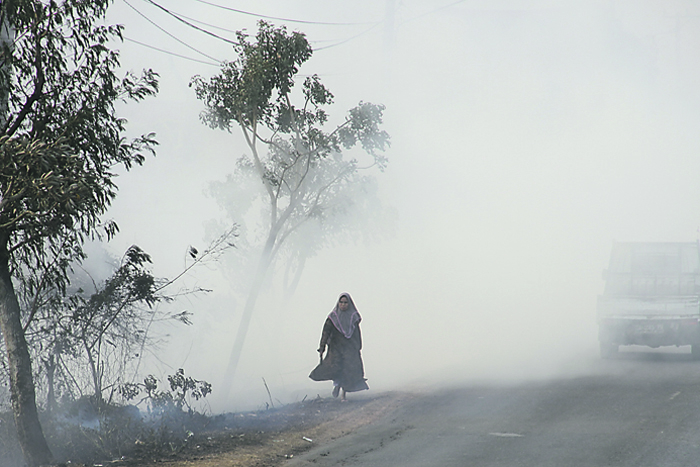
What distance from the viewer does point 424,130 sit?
56875 mm

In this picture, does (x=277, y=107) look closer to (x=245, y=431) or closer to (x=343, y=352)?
(x=343, y=352)

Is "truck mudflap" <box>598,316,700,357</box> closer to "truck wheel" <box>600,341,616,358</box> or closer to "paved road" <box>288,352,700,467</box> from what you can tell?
"truck wheel" <box>600,341,616,358</box>

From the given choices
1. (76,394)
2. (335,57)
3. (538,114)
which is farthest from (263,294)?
(335,57)

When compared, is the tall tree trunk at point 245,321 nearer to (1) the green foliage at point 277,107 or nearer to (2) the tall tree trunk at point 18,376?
(1) the green foliage at point 277,107

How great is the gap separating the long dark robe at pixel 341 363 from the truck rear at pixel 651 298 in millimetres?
6195

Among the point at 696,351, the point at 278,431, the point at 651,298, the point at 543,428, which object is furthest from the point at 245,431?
the point at 696,351

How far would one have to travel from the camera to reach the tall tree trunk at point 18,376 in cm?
779

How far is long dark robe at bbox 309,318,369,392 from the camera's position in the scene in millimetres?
12062

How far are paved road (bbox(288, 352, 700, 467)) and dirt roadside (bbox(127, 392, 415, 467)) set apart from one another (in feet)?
1.25

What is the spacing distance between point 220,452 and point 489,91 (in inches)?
2250

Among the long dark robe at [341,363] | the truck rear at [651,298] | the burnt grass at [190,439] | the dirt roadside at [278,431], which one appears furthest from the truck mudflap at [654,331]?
the burnt grass at [190,439]

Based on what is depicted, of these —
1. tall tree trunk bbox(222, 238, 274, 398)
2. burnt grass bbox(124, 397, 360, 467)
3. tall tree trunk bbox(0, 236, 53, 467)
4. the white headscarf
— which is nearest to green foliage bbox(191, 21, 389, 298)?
tall tree trunk bbox(222, 238, 274, 398)

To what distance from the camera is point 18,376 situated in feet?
25.7

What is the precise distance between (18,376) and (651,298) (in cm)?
1242
